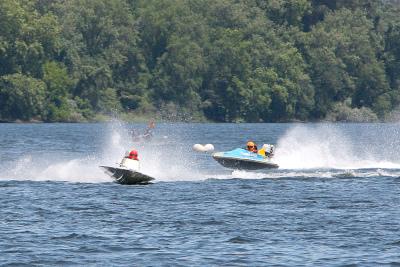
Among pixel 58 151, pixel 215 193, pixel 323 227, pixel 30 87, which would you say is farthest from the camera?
pixel 30 87

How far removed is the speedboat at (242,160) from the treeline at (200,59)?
82.8 meters

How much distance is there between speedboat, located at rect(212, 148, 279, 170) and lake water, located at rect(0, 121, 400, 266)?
514mm

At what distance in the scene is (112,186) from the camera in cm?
4703

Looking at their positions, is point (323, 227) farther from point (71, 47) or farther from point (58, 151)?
point (71, 47)

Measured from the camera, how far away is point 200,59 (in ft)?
500

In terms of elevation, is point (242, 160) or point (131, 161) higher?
point (131, 161)

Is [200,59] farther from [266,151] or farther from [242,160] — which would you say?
[242,160]

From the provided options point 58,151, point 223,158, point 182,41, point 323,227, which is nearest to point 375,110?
point 182,41

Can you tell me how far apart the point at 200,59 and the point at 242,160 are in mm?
98230

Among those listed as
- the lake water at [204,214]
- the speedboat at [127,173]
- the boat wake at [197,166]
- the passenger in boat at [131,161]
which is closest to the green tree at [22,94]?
the boat wake at [197,166]

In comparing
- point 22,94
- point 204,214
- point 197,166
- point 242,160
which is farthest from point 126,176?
point 22,94

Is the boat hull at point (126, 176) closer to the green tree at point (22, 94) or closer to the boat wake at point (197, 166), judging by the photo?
the boat wake at point (197, 166)

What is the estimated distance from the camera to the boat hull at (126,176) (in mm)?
46469

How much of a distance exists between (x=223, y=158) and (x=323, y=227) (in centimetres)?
1885
